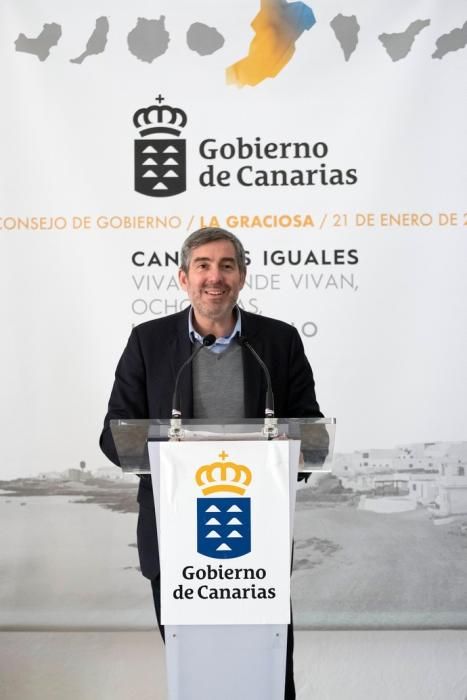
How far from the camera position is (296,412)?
2.79m

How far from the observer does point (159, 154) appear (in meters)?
4.03

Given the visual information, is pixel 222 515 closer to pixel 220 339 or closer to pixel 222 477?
pixel 222 477

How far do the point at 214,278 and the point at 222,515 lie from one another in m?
0.78

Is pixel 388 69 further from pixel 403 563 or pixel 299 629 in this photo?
pixel 299 629

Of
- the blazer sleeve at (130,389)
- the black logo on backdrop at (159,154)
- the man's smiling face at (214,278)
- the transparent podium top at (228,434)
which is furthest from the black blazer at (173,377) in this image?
the black logo on backdrop at (159,154)

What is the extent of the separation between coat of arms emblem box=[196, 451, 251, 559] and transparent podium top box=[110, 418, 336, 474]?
0.28 ft

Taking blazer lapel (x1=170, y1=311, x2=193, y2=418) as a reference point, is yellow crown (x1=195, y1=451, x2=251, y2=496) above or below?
below

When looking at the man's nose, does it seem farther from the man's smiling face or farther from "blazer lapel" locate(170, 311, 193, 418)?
"blazer lapel" locate(170, 311, 193, 418)

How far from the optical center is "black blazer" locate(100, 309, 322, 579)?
2.66 m

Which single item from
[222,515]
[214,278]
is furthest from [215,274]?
[222,515]

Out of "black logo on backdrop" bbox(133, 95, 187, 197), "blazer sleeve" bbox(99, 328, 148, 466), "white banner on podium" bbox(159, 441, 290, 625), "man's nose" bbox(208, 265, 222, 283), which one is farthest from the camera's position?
"black logo on backdrop" bbox(133, 95, 187, 197)

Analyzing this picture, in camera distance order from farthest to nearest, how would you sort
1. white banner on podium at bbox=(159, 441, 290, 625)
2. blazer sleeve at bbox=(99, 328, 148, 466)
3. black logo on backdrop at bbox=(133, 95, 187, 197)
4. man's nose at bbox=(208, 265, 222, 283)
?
black logo on backdrop at bbox=(133, 95, 187, 197), blazer sleeve at bbox=(99, 328, 148, 466), man's nose at bbox=(208, 265, 222, 283), white banner on podium at bbox=(159, 441, 290, 625)

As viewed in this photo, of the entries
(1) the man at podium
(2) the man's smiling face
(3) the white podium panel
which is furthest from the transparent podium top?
(2) the man's smiling face

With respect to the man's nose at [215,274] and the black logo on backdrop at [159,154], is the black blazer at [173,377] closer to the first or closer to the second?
the man's nose at [215,274]
